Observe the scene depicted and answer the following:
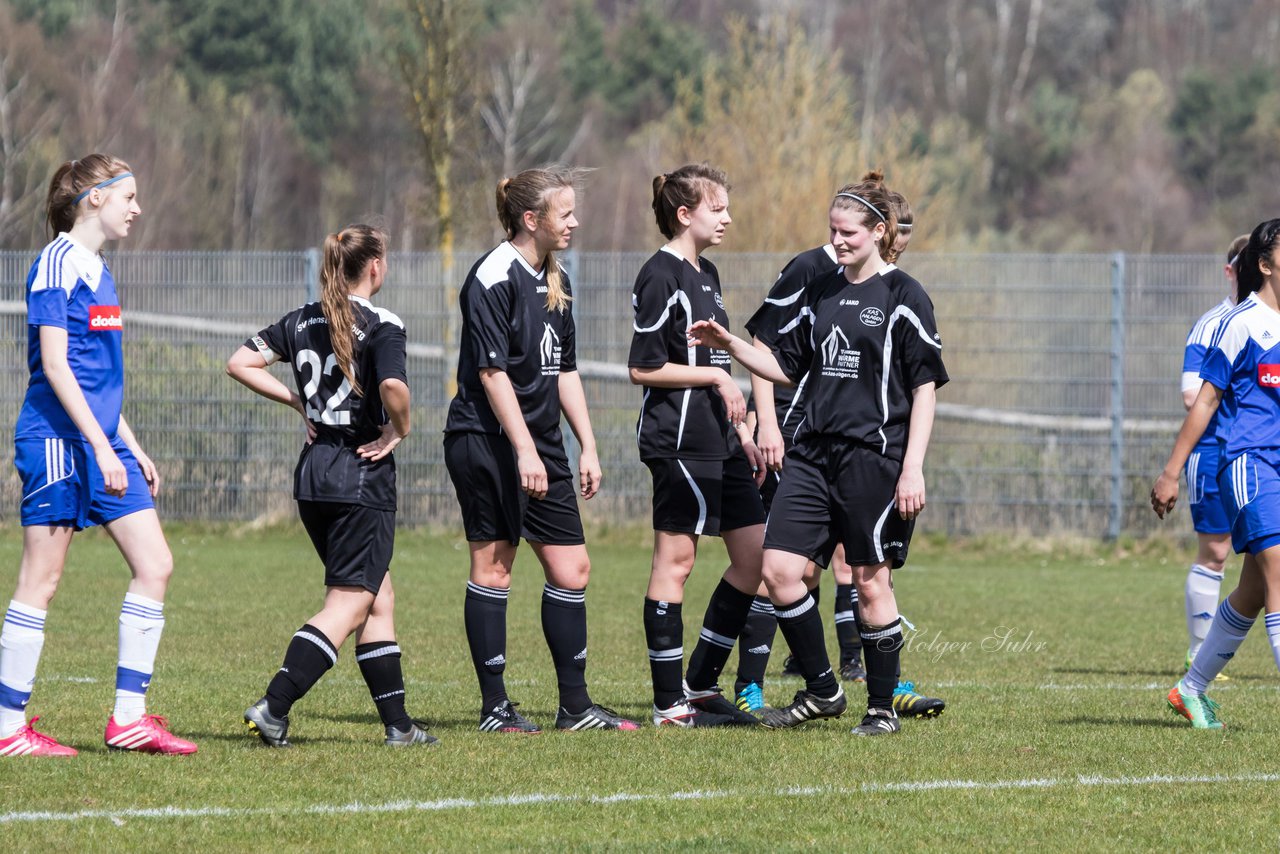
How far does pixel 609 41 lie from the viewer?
220 ft

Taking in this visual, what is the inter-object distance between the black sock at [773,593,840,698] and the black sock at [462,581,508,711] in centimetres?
111

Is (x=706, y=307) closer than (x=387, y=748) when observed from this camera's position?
No

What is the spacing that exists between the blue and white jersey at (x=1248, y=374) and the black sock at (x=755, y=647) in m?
2.07

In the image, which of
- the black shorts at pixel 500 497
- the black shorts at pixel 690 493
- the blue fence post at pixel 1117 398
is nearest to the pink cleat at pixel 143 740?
the black shorts at pixel 500 497

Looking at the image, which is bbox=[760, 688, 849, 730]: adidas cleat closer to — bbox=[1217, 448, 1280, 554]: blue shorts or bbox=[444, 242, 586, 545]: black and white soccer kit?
bbox=[444, 242, 586, 545]: black and white soccer kit

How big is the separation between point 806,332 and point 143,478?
2.60m

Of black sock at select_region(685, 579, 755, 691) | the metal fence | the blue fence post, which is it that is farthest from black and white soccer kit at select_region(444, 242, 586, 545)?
the blue fence post

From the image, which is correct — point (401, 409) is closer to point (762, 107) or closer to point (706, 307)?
point (706, 307)

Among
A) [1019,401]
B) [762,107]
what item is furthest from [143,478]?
[762,107]

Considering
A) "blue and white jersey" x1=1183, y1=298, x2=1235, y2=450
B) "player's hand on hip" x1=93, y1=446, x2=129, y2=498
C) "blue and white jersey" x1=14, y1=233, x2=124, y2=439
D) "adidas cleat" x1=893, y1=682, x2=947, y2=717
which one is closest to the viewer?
"player's hand on hip" x1=93, y1=446, x2=129, y2=498

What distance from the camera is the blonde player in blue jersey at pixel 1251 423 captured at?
21.8ft

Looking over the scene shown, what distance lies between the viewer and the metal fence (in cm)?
1623

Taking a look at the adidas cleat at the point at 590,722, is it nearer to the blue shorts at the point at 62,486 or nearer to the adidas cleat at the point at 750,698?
the adidas cleat at the point at 750,698

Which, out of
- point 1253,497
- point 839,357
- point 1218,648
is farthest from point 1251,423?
point 839,357
